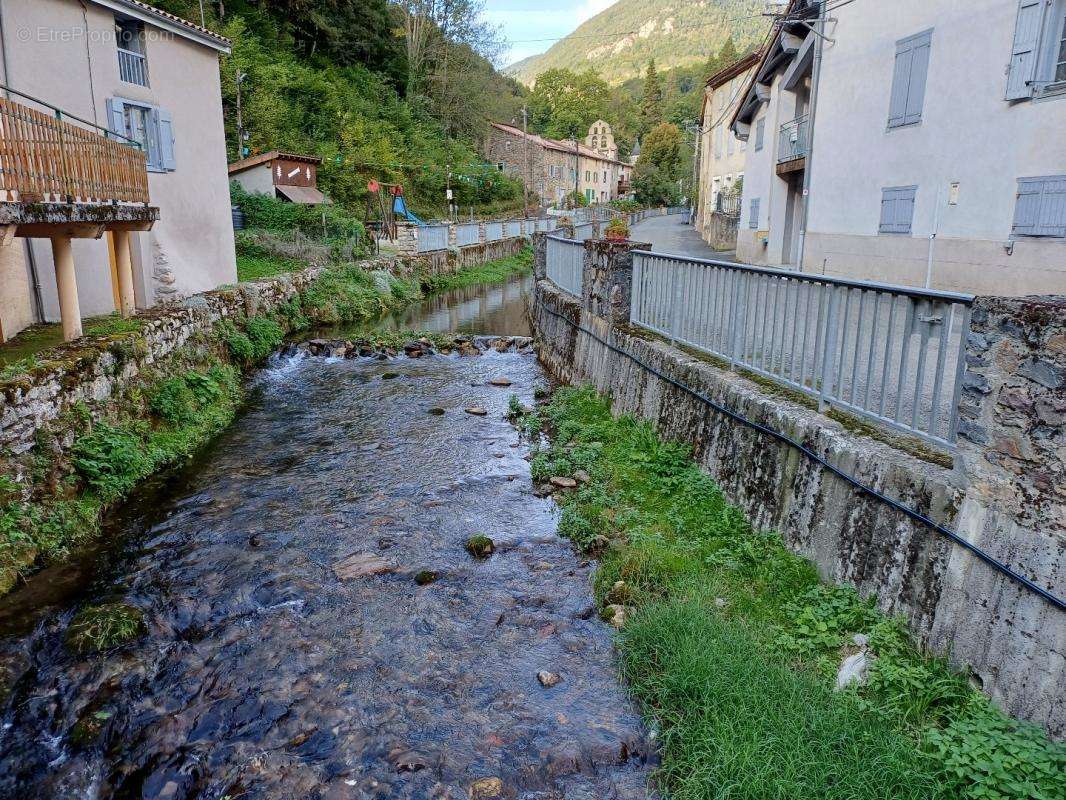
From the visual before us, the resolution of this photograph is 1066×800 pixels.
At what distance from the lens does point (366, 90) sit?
44219 millimetres

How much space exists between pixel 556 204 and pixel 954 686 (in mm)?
62251

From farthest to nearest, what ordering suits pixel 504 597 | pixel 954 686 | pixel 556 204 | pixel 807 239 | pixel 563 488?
pixel 556 204 < pixel 807 239 < pixel 563 488 < pixel 504 597 < pixel 954 686

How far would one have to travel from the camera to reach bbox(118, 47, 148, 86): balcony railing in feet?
46.1

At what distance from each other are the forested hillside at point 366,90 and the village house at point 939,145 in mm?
22617

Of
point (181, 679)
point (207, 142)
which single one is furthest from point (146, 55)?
point (181, 679)

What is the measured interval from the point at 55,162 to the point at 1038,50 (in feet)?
52.3

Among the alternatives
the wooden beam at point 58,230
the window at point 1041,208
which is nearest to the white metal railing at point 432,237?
the wooden beam at point 58,230

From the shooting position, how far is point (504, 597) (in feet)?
19.1

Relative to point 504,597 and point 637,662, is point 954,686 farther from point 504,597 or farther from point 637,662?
point 504,597

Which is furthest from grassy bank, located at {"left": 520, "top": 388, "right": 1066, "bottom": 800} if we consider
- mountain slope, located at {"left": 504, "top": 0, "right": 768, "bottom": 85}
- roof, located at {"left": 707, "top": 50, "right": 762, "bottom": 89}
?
mountain slope, located at {"left": 504, "top": 0, "right": 768, "bottom": 85}

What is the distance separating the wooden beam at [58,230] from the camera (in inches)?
330

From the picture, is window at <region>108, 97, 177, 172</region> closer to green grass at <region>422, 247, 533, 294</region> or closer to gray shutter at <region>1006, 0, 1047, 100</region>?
green grass at <region>422, 247, 533, 294</region>

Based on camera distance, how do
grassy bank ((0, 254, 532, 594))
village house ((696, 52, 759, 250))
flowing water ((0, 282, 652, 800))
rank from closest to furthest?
flowing water ((0, 282, 652, 800)), grassy bank ((0, 254, 532, 594)), village house ((696, 52, 759, 250))

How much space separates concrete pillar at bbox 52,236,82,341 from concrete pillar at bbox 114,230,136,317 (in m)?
2.17
